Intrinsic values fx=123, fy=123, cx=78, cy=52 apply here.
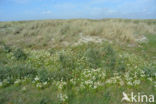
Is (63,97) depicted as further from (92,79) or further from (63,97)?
(92,79)

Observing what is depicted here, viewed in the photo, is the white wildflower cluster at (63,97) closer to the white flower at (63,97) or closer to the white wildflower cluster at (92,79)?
the white flower at (63,97)

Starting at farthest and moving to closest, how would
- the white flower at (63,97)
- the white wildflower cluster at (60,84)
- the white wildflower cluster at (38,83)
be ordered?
the white wildflower cluster at (38,83) → the white wildflower cluster at (60,84) → the white flower at (63,97)

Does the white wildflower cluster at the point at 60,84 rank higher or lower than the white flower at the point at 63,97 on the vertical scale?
higher

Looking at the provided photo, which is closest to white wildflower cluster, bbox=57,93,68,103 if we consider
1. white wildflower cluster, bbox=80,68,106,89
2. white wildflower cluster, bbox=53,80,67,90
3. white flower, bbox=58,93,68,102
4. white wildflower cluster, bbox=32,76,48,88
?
white flower, bbox=58,93,68,102

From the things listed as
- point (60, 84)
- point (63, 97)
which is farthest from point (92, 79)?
point (63, 97)

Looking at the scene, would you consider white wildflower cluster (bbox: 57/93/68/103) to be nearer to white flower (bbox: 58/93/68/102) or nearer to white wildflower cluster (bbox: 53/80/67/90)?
white flower (bbox: 58/93/68/102)

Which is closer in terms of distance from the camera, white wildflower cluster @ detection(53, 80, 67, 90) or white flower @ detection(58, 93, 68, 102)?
white flower @ detection(58, 93, 68, 102)

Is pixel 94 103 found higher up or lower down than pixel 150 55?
lower down

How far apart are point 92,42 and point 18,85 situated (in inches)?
226

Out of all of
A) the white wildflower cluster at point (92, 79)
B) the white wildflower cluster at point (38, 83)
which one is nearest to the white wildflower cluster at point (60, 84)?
the white wildflower cluster at point (38, 83)

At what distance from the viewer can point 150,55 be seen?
22.4 feet

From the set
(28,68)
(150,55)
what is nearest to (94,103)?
(28,68)

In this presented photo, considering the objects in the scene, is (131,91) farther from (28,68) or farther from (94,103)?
(28,68)

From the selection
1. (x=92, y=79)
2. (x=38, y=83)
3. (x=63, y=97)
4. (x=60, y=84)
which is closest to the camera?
(x=63, y=97)
